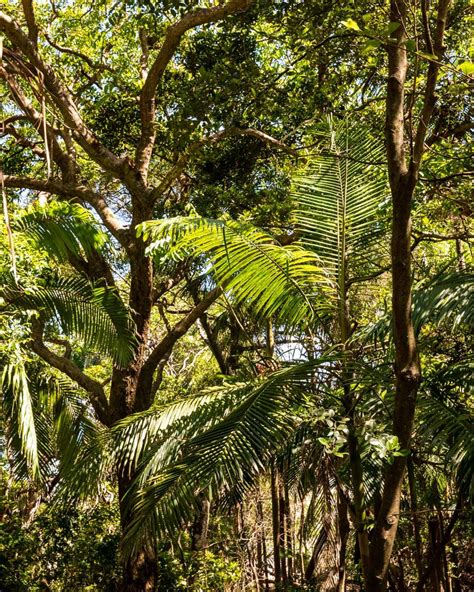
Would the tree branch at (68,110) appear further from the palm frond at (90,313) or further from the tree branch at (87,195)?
the palm frond at (90,313)

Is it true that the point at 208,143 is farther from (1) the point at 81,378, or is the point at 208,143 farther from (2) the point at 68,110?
(1) the point at 81,378

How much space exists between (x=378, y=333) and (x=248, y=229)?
1.16m

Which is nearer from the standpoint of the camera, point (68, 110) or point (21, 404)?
point (21, 404)

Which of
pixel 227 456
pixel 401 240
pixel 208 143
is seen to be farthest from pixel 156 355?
pixel 401 240

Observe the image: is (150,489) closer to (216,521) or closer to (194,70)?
(194,70)

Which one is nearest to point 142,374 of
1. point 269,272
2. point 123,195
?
point 269,272

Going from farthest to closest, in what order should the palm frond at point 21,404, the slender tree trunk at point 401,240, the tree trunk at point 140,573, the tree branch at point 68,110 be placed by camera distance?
the tree trunk at point 140,573 < the tree branch at point 68,110 < the palm frond at point 21,404 < the slender tree trunk at point 401,240

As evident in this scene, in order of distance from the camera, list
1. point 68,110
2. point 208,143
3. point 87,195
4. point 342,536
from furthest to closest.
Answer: point 87,195
point 208,143
point 342,536
point 68,110

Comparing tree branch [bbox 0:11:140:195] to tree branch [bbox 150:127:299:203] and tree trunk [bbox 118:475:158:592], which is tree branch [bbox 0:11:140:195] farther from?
tree trunk [bbox 118:475:158:592]

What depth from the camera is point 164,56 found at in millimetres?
7238

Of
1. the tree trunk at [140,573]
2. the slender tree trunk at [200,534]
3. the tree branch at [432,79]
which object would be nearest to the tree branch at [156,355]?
the tree trunk at [140,573]

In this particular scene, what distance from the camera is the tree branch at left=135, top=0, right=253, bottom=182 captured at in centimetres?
664

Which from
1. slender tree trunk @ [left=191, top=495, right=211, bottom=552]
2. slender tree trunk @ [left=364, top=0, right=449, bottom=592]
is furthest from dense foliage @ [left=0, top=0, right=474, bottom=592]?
slender tree trunk @ [left=191, top=495, right=211, bottom=552]

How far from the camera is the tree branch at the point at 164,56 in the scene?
21.8 ft
